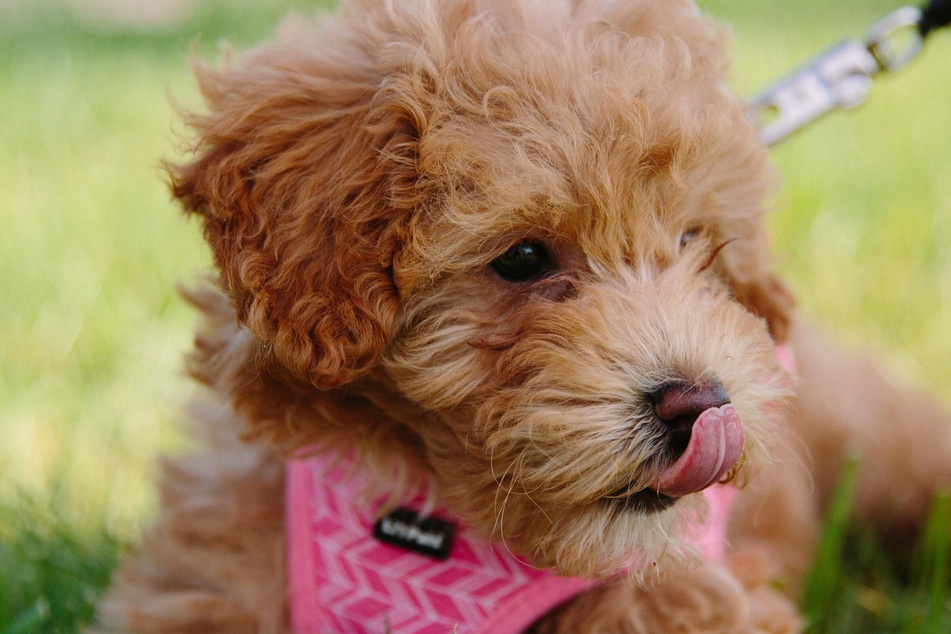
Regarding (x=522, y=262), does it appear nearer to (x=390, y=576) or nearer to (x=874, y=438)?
(x=390, y=576)

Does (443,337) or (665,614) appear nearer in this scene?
→ (443,337)

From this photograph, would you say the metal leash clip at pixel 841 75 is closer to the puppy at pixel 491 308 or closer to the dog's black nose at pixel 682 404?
the puppy at pixel 491 308

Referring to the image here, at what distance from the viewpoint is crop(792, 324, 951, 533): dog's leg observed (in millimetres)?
3623

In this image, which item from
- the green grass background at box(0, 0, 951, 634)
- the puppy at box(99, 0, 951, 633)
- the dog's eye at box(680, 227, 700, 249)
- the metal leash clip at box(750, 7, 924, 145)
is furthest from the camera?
the metal leash clip at box(750, 7, 924, 145)

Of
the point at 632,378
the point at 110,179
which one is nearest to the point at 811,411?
the point at 632,378

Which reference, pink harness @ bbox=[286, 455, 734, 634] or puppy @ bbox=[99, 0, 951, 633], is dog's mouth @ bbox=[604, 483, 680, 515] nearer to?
puppy @ bbox=[99, 0, 951, 633]

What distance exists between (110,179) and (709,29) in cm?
460

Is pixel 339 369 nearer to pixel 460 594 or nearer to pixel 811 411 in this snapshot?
pixel 460 594

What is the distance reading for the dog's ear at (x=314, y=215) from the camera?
2.04 m

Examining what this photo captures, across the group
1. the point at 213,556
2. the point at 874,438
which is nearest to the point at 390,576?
the point at 213,556

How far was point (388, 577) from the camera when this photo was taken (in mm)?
2383

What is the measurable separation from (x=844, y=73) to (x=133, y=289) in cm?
325

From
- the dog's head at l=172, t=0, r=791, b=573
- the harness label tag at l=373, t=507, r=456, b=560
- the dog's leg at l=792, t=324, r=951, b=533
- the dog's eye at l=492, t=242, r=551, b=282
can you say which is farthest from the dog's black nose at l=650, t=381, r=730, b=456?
the dog's leg at l=792, t=324, r=951, b=533

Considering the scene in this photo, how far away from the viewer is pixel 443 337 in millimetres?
2086
